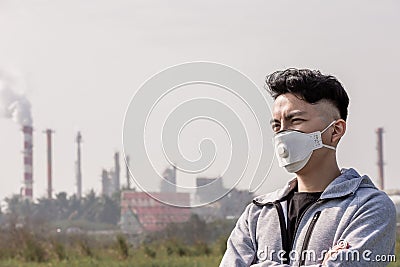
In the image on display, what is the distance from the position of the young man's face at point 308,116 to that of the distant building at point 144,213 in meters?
34.3

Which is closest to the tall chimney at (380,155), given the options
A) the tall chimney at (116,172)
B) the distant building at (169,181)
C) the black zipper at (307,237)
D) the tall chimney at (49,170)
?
the tall chimney at (116,172)

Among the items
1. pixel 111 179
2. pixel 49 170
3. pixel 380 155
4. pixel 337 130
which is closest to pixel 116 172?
pixel 111 179

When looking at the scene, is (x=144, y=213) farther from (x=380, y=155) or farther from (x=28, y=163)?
(x=380, y=155)

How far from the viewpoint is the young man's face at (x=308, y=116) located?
2.44 m

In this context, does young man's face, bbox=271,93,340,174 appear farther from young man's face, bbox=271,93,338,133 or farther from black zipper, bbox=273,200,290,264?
black zipper, bbox=273,200,290,264

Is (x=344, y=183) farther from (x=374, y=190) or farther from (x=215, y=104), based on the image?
(x=215, y=104)

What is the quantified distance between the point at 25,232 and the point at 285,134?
15188mm

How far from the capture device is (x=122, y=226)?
4484 centimetres

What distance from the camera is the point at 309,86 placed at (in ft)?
8.00

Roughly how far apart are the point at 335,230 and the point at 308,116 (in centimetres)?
31

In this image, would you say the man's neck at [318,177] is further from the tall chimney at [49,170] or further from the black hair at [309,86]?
the tall chimney at [49,170]

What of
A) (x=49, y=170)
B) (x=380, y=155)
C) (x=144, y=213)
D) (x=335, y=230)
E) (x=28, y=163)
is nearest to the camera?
(x=335, y=230)

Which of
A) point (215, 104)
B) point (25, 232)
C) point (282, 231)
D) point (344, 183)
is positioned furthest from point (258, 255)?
point (25, 232)

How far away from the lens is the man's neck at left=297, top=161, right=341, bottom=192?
2.44 m
